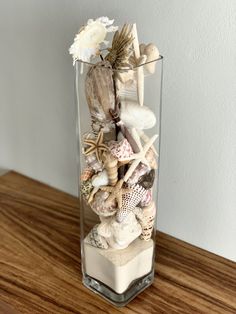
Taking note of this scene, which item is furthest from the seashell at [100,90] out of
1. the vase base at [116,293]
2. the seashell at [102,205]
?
the vase base at [116,293]

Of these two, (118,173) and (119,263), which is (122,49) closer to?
(118,173)

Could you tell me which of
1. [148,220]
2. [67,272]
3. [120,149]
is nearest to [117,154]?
[120,149]

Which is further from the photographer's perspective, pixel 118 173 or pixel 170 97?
pixel 170 97

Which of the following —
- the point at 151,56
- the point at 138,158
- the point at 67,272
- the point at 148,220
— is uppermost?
the point at 151,56

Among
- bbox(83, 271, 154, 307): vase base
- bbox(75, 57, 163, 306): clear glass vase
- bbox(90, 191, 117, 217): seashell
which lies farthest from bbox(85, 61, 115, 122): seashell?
bbox(83, 271, 154, 307): vase base

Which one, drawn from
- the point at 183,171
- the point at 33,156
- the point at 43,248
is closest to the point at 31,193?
the point at 33,156

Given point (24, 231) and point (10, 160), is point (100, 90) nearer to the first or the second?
point (24, 231)

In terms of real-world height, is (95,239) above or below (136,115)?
below
